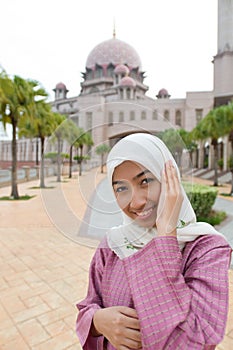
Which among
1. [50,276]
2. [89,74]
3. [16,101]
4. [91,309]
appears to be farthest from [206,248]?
[89,74]

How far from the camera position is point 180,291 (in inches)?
25.7

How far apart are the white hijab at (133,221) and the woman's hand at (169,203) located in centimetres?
3

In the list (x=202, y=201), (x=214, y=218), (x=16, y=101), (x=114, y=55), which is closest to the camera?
(x=202, y=201)

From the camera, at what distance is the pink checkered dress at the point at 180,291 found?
641 mm

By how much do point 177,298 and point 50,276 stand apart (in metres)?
2.86

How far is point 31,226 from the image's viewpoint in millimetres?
5629

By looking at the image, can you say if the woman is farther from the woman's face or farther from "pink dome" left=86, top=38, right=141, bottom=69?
"pink dome" left=86, top=38, right=141, bottom=69

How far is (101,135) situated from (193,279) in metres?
0.51

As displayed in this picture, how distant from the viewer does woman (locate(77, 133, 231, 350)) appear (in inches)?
25.5

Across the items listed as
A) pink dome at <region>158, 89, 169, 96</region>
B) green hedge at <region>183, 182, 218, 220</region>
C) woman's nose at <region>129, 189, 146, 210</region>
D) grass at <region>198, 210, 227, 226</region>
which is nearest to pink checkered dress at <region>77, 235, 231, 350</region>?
woman's nose at <region>129, 189, 146, 210</region>

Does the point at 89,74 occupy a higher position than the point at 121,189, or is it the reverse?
the point at 89,74

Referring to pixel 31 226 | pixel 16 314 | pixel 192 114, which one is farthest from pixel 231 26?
pixel 16 314

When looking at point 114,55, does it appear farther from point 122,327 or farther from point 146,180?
point 122,327

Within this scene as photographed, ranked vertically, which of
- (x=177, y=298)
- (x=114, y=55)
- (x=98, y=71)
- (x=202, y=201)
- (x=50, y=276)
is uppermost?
(x=114, y=55)
